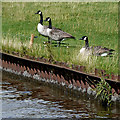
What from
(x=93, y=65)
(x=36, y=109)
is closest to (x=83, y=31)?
(x=93, y=65)

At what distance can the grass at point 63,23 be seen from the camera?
21658 mm

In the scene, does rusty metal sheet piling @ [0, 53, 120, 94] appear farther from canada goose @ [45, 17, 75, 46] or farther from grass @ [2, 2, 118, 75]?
canada goose @ [45, 17, 75, 46]

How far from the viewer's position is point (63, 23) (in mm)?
33594

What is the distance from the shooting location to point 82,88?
48.7 feet

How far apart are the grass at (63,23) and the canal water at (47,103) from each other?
6.51ft

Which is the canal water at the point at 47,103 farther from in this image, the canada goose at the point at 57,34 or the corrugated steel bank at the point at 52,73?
the canada goose at the point at 57,34

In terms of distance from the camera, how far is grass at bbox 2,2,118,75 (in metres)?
21.7

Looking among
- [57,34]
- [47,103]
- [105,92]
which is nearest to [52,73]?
[47,103]

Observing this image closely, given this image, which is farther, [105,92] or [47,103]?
[47,103]

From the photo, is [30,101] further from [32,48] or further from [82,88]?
[32,48]

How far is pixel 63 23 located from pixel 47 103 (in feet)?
68.0

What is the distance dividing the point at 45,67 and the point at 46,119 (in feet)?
21.0

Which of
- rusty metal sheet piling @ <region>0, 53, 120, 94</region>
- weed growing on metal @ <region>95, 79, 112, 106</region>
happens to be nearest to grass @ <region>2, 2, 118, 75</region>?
rusty metal sheet piling @ <region>0, 53, 120, 94</region>

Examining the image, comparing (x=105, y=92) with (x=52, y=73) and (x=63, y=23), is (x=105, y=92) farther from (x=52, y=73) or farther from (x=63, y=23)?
Answer: (x=63, y=23)
